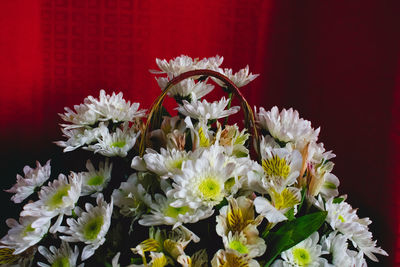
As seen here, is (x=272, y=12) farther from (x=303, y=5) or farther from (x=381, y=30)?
(x=381, y=30)

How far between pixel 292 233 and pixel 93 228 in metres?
0.34

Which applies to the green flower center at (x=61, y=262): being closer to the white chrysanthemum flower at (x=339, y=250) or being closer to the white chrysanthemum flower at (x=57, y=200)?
the white chrysanthemum flower at (x=57, y=200)

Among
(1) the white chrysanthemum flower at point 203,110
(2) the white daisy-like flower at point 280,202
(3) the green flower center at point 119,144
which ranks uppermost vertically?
(1) the white chrysanthemum flower at point 203,110

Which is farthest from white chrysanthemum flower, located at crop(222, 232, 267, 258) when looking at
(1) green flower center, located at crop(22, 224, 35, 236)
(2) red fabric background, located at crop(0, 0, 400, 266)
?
(2) red fabric background, located at crop(0, 0, 400, 266)

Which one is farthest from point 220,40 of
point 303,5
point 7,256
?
point 7,256

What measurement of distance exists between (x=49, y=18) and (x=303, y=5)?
0.82 metres

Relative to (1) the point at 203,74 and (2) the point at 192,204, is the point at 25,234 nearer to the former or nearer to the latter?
(2) the point at 192,204

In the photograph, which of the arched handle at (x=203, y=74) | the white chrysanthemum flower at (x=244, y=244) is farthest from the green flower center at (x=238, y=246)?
the arched handle at (x=203, y=74)

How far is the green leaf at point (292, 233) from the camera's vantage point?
68 centimetres

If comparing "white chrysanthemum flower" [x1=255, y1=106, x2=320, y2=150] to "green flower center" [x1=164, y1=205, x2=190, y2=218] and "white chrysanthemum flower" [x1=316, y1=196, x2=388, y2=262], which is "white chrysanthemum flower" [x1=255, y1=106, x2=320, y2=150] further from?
A: "green flower center" [x1=164, y1=205, x2=190, y2=218]

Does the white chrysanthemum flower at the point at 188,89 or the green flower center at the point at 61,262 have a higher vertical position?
the white chrysanthemum flower at the point at 188,89

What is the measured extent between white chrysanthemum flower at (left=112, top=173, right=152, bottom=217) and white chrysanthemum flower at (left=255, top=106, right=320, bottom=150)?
0.29 m

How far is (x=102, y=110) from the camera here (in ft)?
2.78

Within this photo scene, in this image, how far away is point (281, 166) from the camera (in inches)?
28.3
